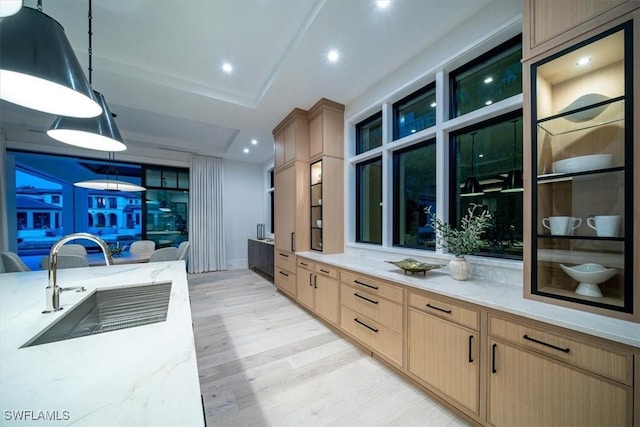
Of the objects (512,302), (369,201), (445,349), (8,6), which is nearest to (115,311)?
(8,6)

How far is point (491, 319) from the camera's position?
142cm

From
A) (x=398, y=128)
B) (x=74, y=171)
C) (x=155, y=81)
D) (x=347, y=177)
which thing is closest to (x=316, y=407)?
(x=347, y=177)

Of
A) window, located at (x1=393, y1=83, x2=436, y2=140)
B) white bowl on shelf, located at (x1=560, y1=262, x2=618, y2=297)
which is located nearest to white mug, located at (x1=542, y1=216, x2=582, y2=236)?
white bowl on shelf, located at (x1=560, y1=262, x2=618, y2=297)

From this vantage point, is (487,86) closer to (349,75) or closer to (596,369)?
(349,75)

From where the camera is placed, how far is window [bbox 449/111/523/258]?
1.95 metres

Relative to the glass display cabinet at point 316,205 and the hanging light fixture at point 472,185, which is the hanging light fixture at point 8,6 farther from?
the glass display cabinet at point 316,205

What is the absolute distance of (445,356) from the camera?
64.6 inches

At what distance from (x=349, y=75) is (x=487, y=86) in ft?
4.86

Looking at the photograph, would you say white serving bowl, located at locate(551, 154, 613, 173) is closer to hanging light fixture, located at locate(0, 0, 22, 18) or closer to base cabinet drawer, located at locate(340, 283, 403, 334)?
base cabinet drawer, located at locate(340, 283, 403, 334)

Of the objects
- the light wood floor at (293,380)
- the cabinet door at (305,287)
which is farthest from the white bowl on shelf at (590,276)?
the cabinet door at (305,287)

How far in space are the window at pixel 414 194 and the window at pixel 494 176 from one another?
28 centimetres

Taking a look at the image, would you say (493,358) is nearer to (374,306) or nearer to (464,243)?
(464,243)

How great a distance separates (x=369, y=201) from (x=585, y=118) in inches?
88.7

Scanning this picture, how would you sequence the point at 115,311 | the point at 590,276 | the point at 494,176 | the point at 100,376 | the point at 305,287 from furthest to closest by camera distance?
the point at 305,287 → the point at 494,176 → the point at 115,311 → the point at 590,276 → the point at 100,376
